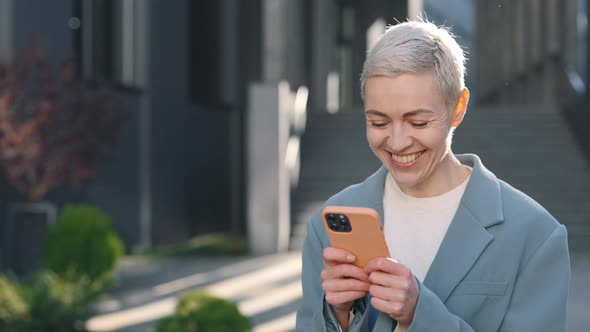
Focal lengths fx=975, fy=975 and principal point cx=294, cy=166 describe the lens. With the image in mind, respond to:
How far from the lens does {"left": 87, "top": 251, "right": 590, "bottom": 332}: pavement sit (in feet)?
26.8

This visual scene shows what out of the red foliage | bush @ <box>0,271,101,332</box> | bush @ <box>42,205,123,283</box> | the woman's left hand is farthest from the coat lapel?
the red foliage

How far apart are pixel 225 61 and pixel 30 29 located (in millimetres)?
7417

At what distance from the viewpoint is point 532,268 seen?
218cm

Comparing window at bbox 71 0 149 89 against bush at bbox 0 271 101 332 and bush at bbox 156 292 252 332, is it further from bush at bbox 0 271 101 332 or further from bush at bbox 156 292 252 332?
bush at bbox 156 292 252 332

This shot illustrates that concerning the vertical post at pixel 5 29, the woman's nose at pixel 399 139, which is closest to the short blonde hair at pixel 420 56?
the woman's nose at pixel 399 139

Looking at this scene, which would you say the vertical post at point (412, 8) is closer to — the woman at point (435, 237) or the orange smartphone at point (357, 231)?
the woman at point (435, 237)

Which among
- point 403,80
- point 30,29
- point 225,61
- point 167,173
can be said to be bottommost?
point 167,173

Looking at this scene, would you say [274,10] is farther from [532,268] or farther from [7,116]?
[532,268]

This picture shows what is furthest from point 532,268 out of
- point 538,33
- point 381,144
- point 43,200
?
point 538,33

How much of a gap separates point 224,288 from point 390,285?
8.25m

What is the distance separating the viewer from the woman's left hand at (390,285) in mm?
2025

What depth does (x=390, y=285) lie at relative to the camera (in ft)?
6.64

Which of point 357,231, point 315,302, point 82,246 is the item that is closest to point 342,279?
point 357,231

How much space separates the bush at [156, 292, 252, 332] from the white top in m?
3.32
